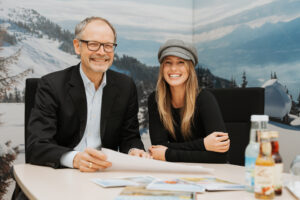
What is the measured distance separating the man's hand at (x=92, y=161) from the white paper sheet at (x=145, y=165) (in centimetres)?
3

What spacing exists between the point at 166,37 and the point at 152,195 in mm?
2947

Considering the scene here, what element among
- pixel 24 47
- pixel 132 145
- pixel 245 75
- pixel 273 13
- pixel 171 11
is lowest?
pixel 132 145

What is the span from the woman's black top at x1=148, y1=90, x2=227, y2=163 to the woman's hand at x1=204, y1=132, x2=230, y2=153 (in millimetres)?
26

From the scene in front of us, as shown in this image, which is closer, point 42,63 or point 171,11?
point 42,63

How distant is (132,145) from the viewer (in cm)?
189

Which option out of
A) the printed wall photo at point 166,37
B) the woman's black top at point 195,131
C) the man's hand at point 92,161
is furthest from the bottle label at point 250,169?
the printed wall photo at point 166,37

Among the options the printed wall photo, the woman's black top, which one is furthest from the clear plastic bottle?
the printed wall photo

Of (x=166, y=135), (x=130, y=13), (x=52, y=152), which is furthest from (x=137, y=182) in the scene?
(x=130, y=13)

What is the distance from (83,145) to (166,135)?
0.51 m

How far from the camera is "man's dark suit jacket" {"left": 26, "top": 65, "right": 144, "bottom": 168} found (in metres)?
1.54

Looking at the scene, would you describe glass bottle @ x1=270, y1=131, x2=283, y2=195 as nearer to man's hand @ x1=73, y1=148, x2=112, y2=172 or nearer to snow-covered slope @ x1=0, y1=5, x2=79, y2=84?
man's hand @ x1=73, y1=148, x2=112, y2=172

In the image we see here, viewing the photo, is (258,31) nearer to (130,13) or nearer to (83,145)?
(130,13)

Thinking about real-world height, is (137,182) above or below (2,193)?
above

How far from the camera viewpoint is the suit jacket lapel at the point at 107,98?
1.84 metres
